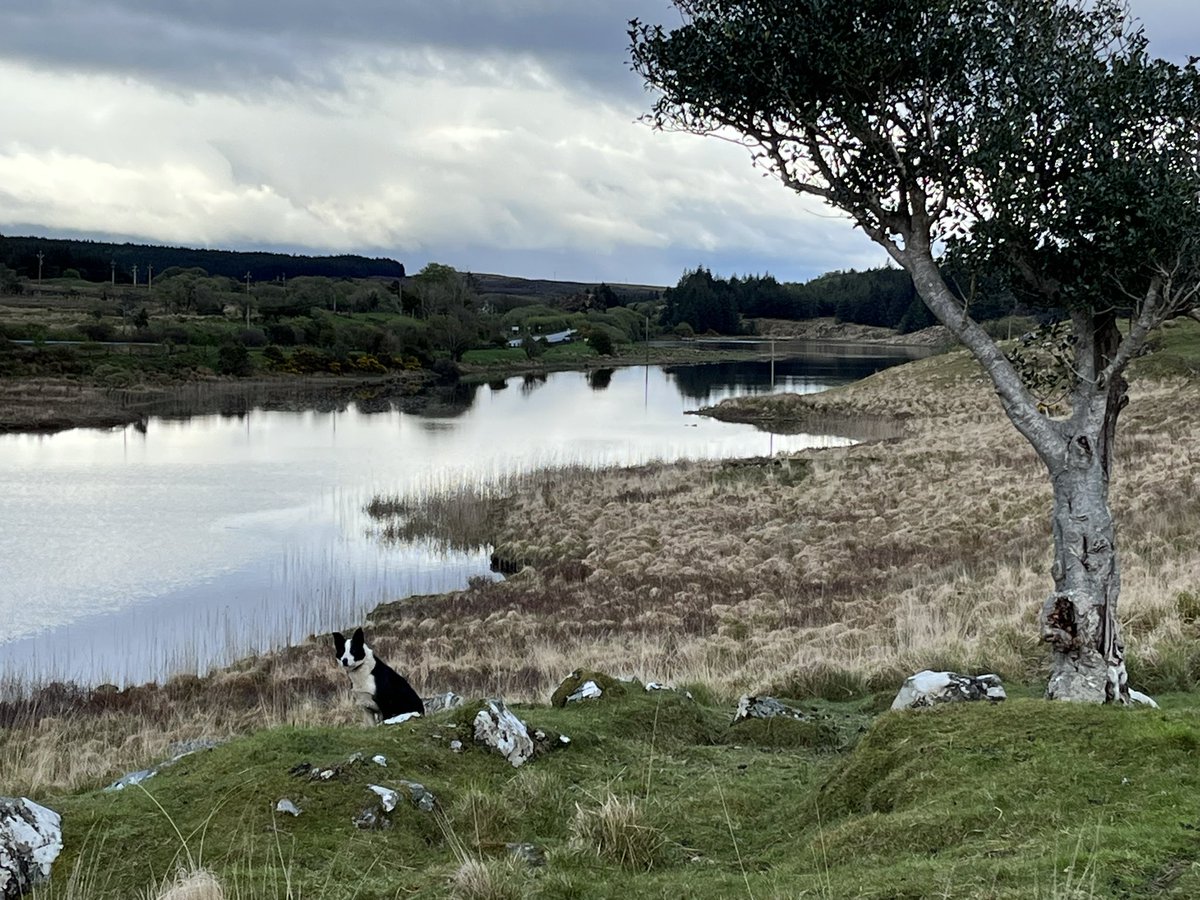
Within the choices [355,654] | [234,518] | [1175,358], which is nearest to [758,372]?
[1175,358]

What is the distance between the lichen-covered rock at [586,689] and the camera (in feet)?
30.0

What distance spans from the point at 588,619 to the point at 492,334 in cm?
14251

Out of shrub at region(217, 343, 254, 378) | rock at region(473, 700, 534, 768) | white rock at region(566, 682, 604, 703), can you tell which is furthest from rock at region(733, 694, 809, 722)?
shrub at region(217, 343, 254, 378)

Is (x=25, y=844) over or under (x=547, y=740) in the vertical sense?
over

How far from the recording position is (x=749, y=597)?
23.1m

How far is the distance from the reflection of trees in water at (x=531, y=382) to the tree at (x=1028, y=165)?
92.5 metres

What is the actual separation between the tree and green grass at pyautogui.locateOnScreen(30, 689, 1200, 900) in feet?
9.88

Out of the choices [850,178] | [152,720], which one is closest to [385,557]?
[152,720]

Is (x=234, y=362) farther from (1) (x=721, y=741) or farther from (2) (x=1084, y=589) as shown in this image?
(2) (x=1084, y=589)

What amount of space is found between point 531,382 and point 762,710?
11245cm

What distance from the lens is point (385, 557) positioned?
3312cm

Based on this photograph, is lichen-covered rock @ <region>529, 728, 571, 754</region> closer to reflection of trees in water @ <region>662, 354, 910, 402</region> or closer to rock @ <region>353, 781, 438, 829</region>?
rock @ <region>353, 781, 438, 829</region>

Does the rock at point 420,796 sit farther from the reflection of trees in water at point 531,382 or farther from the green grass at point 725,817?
the reflection of trees in water at point 531,382

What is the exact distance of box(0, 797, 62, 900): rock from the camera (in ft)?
16.7
